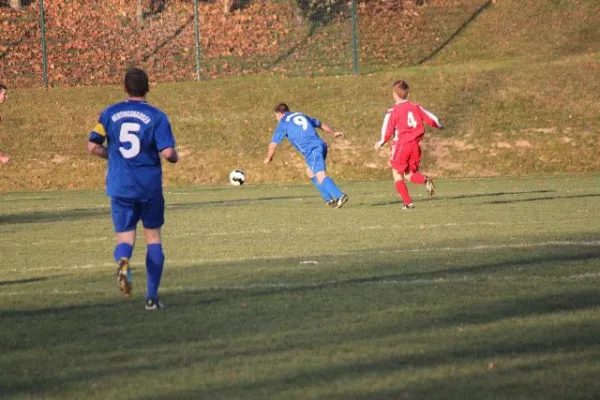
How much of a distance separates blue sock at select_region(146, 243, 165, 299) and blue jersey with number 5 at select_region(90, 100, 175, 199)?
39 cm

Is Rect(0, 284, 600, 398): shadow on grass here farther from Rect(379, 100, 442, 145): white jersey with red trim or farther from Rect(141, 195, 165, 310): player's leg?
Rect(379, 100, 442, 145): white jersey with red trim

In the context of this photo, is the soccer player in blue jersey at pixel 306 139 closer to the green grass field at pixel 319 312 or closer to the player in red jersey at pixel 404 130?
the player in red jersey at pixel 404 130

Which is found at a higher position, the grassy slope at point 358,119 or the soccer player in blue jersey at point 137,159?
the soccer player in blue jersey at point 137,159

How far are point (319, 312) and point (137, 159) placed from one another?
5.90 feet

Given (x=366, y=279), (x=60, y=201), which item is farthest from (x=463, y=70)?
(x=366, y=279)

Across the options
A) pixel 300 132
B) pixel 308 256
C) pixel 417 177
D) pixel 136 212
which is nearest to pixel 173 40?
pixel 300 132

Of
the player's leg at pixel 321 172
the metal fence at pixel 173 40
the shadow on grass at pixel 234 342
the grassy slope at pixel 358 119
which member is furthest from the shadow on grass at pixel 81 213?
the metal fence at pixel 173 40

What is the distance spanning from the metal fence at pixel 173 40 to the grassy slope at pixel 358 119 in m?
1.82

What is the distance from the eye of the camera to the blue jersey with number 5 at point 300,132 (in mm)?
20453

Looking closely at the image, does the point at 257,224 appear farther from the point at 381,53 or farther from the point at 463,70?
the point at 381,53

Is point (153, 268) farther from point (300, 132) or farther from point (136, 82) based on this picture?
point (300, 132)

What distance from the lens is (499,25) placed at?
42.8 metres

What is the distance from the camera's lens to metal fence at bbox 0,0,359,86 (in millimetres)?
39781

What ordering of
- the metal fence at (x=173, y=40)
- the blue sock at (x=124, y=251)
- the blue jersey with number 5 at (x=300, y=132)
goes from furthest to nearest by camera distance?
1. the metal fence at (x=173, y=40)
2. the blue jersey with number 5 at (x=300, y=132)
3. the blue sock at (x=124, y=251)
